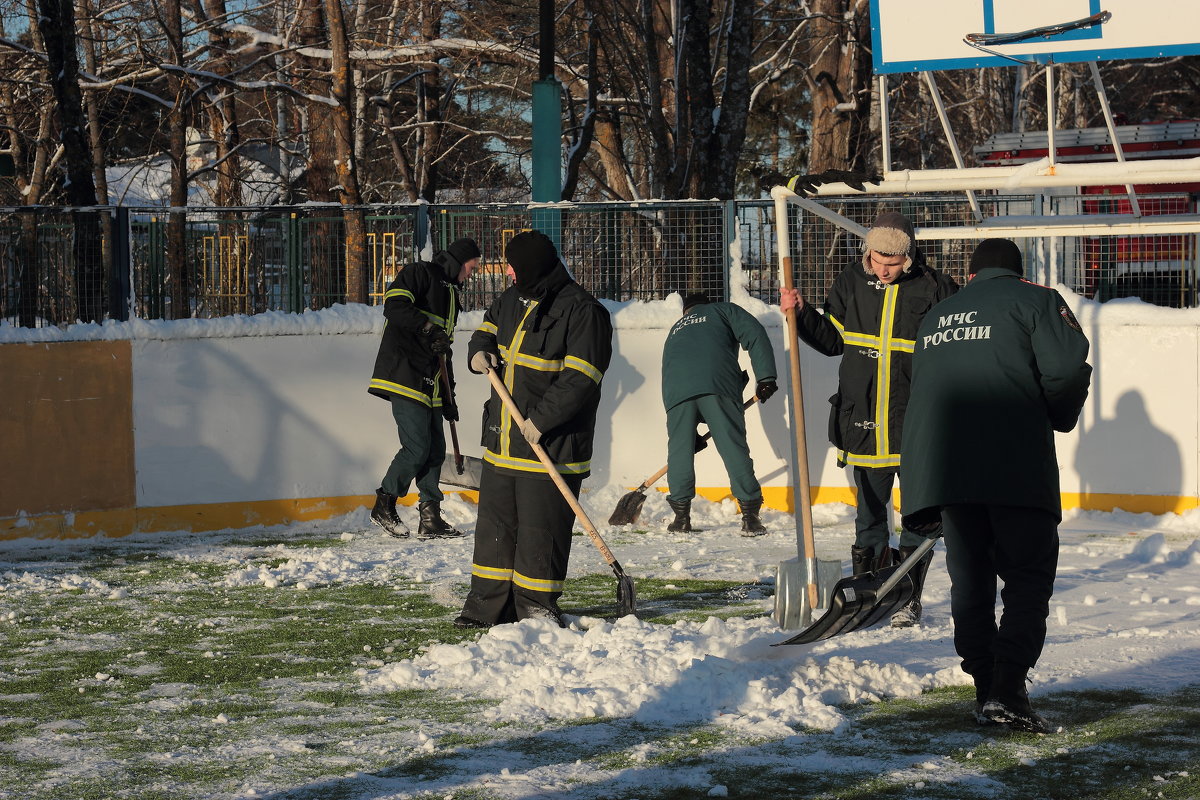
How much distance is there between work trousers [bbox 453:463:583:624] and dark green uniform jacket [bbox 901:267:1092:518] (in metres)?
1.99

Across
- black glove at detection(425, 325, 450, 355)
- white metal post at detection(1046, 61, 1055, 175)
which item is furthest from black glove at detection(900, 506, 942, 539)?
black glove at detection(425, 325, 450, 355)

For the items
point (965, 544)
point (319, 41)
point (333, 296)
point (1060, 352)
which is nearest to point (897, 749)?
point (965, 544)

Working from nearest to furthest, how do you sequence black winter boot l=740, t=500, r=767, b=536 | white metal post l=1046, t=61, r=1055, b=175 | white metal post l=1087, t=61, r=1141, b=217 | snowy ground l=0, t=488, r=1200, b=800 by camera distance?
snowy ground l=0, t=488, r=1200, b=800 → white metal post l=1046, t=61, r=1055, b=175 → white metal post l=1087, t=61, r=1141, b=217 → black winter boot l=740, t=500, r=767, b=536

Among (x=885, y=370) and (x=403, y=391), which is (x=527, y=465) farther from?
(x=403, y=391)

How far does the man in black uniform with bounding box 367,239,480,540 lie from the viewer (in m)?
9.51

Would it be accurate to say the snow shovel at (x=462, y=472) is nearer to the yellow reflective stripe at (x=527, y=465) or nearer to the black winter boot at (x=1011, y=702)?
the yellow reflective stripe at (x=527, y=465)

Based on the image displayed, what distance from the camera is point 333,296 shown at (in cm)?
1139

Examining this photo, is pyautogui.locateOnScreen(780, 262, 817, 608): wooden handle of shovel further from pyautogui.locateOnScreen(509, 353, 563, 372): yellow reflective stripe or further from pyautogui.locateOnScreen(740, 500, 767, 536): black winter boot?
pyautogui.locateOnScreen(740, 500, 767, 536): black winter boot

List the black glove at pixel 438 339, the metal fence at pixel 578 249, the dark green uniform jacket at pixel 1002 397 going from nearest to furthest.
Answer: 1. the dark green uniform jacket at pixel 1002 397
2. the black glove at pixel 438 339
3. the metal fence at pixel 578 249

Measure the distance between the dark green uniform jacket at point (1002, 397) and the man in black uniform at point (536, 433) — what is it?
1847 mm

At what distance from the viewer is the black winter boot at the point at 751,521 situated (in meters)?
10.2

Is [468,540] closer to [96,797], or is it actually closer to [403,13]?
[96,797]

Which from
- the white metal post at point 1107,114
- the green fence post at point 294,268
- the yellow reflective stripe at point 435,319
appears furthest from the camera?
the green fence post at point 294,268

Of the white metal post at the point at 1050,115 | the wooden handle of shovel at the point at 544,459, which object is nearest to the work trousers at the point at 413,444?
the wooden handle of shovel at the point at 544,459
